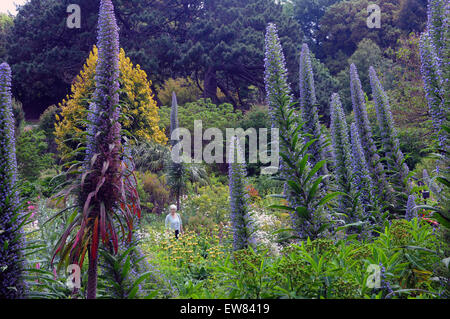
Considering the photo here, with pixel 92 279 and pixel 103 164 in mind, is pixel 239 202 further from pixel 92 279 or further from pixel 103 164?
pixel 92 279

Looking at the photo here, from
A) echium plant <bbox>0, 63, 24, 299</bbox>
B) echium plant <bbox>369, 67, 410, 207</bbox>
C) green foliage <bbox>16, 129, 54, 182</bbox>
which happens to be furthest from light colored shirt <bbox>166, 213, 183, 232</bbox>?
green foliage <bbox>16, 129, 54, 182</bbox>

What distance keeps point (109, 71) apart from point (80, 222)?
1.18m

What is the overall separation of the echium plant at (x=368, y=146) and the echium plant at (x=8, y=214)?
4.00 meters

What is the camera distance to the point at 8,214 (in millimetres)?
2240

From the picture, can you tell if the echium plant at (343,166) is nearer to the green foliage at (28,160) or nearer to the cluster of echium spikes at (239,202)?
the cluster of echium spikes at (239,202)

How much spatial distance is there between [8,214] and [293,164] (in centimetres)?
225

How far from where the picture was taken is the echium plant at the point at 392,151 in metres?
4.43

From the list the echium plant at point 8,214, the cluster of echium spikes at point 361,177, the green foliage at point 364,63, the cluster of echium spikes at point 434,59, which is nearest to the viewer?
the echium plant at point 8,214

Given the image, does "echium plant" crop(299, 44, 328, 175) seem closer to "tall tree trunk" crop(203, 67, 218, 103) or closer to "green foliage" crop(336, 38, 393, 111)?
"tall tree trunk" crop(203, 67, 218, 103)

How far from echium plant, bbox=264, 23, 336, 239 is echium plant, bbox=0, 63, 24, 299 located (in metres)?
1.98

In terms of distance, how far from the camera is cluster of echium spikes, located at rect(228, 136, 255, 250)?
3.16 meters

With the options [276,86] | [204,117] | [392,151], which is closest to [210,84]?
[204,117]

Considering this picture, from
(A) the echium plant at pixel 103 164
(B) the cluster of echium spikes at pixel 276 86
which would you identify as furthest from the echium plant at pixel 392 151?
(A) the echium plant at pixel 103 164

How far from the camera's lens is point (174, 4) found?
80.2 feet
